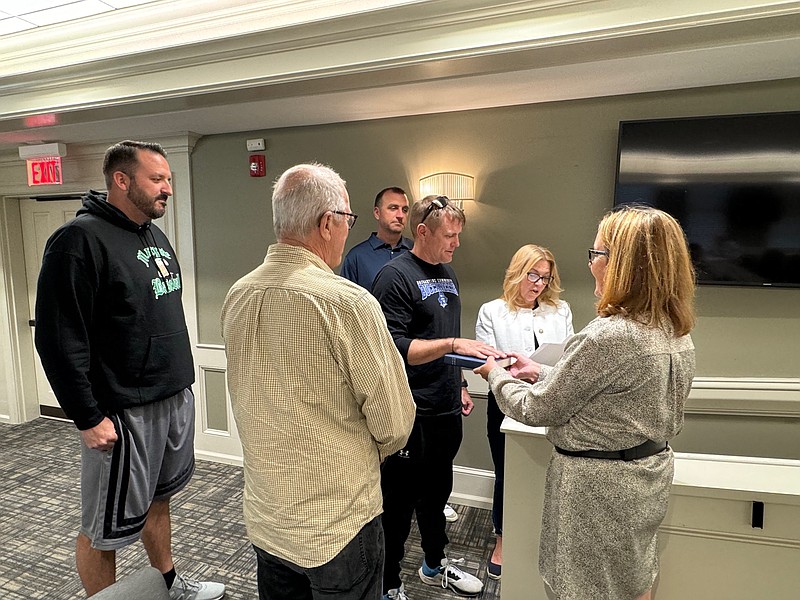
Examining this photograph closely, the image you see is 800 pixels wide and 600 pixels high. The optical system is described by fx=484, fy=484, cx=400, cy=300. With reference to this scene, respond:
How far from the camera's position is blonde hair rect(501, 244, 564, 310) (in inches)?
83.7

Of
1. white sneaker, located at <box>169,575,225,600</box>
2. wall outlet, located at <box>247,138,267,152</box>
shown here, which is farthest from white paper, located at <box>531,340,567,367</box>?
wall outlet, located at <box>247,138,267,152</box>

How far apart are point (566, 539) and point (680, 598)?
0.50 meters

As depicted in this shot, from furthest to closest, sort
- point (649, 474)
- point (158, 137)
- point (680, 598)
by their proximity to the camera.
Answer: point (158, 137) < point (680, 598) < point (649, 474)

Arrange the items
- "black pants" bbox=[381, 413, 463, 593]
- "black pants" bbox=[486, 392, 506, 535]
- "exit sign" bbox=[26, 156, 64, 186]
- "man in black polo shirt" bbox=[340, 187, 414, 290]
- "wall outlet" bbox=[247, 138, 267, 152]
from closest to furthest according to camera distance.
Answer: "black pants" bbox=[381, 413, 463, 593], "black pants" bbox=[486, 392, 506, 535], "man in black polo shirt" bbox=[340, 187, 414, 290], "wall outlet" bbox=[247, 138, 267, 152], "exit sign" bbox=[26, 156, 64, 186]

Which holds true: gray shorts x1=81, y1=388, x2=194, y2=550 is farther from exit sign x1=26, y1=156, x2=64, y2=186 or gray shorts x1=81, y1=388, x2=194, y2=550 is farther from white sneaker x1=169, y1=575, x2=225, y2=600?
exit sign x1=26, y1=156, x2=64, y2=186

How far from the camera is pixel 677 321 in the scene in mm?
1120

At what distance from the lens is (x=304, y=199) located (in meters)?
1.06

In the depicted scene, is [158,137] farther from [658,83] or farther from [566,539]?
[566,539]

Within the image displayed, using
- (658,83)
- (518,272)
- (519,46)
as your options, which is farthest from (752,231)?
(519,46)

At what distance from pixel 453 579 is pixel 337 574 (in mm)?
Result: 1104

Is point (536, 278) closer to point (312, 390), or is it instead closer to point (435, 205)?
point (435, 205)

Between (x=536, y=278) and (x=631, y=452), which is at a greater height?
(x=536, y=278)

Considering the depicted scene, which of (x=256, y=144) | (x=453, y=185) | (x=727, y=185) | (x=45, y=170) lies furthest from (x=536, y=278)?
(x=45, y=170)

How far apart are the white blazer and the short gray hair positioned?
1.23 m
